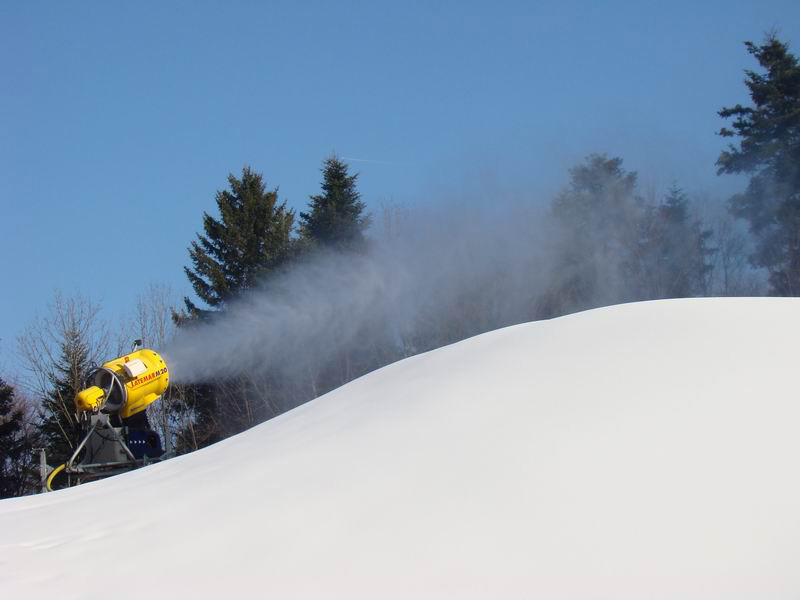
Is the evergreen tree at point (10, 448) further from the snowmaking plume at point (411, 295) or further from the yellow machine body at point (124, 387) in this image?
the yellow machine body at point (124, 387)

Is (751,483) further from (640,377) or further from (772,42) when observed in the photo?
(772,42)

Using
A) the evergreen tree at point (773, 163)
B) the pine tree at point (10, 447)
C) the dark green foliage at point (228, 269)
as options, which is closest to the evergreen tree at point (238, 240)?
the dark green foliage at point (228, 269)

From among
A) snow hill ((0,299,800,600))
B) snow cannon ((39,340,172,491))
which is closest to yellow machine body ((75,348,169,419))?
snow cannon ((39,340,172,491))

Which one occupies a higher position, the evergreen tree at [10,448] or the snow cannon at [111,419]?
the snow cannon at [111,419]

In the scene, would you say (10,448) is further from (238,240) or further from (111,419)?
(111,419)

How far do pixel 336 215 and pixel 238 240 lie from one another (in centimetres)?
409

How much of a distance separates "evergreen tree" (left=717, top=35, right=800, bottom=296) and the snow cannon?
58.4ft

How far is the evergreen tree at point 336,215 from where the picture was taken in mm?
28500

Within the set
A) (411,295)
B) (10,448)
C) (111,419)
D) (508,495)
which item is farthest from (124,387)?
(10,448)

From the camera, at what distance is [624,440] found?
3994mm

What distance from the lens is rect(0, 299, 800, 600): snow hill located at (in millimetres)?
3248

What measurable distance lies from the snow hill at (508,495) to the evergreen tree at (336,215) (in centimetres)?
2249

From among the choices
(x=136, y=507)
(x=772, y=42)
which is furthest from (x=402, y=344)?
(x=136, y=507)

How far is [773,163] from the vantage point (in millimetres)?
22672
